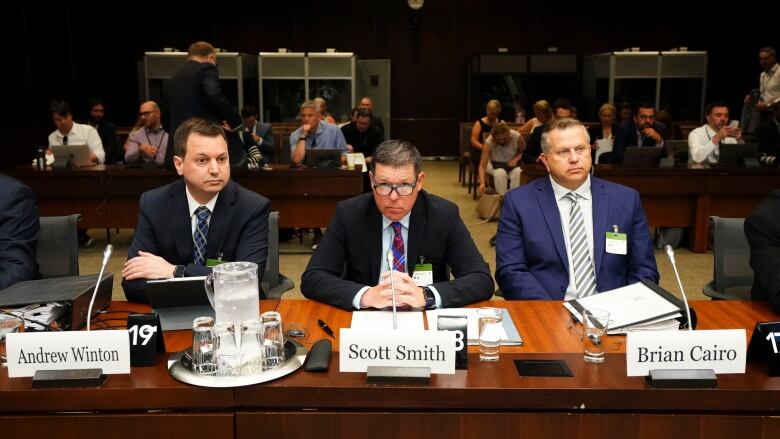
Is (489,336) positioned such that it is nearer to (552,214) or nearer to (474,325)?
(474,325)

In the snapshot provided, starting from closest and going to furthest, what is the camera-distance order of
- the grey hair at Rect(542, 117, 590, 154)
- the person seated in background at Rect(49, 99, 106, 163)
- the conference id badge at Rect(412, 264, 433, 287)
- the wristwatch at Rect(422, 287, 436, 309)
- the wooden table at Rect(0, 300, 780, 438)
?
the wooden table at Rect(0, 300, 780, 438), the wristwatch at Rect(422, 287, 436, 309), the conference id badge at Rect(412, 264, 433, 287), the grey hair at Rect(542, 117, 590, 154), the person seated in background at Rect(49, 99, 106, 163)

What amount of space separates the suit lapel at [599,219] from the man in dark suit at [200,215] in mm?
1372

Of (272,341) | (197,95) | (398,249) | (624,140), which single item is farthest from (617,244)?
(624,140)

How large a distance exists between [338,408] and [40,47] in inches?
407

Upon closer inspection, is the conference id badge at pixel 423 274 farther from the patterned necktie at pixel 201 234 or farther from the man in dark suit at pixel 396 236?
the patterned necktie at pixel 201 234

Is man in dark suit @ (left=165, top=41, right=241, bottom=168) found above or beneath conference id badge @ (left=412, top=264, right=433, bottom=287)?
above

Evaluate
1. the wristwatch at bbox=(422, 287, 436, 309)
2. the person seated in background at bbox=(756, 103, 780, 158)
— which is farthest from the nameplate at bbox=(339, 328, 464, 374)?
the person seated in background at bbox=(756, 103, 780, 158)

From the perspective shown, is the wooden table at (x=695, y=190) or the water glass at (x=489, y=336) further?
the wooden table at (x=695, y=190)

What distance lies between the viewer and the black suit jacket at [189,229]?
9.02 feet

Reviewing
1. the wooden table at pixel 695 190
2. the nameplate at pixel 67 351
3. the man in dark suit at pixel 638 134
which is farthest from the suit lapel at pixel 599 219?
the man in dark suit at pixel 638 134

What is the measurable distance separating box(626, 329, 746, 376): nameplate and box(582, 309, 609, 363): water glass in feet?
0.41

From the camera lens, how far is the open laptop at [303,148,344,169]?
6469mm

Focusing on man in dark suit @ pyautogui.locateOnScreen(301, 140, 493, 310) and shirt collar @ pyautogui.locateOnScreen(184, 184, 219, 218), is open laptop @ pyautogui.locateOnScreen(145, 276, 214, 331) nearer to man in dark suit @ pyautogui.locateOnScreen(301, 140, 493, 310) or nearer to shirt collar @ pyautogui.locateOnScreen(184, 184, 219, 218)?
man in dark suit @ pyautogui.locateOnScreen(301, 140, 493, 310)

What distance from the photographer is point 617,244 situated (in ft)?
9.29
